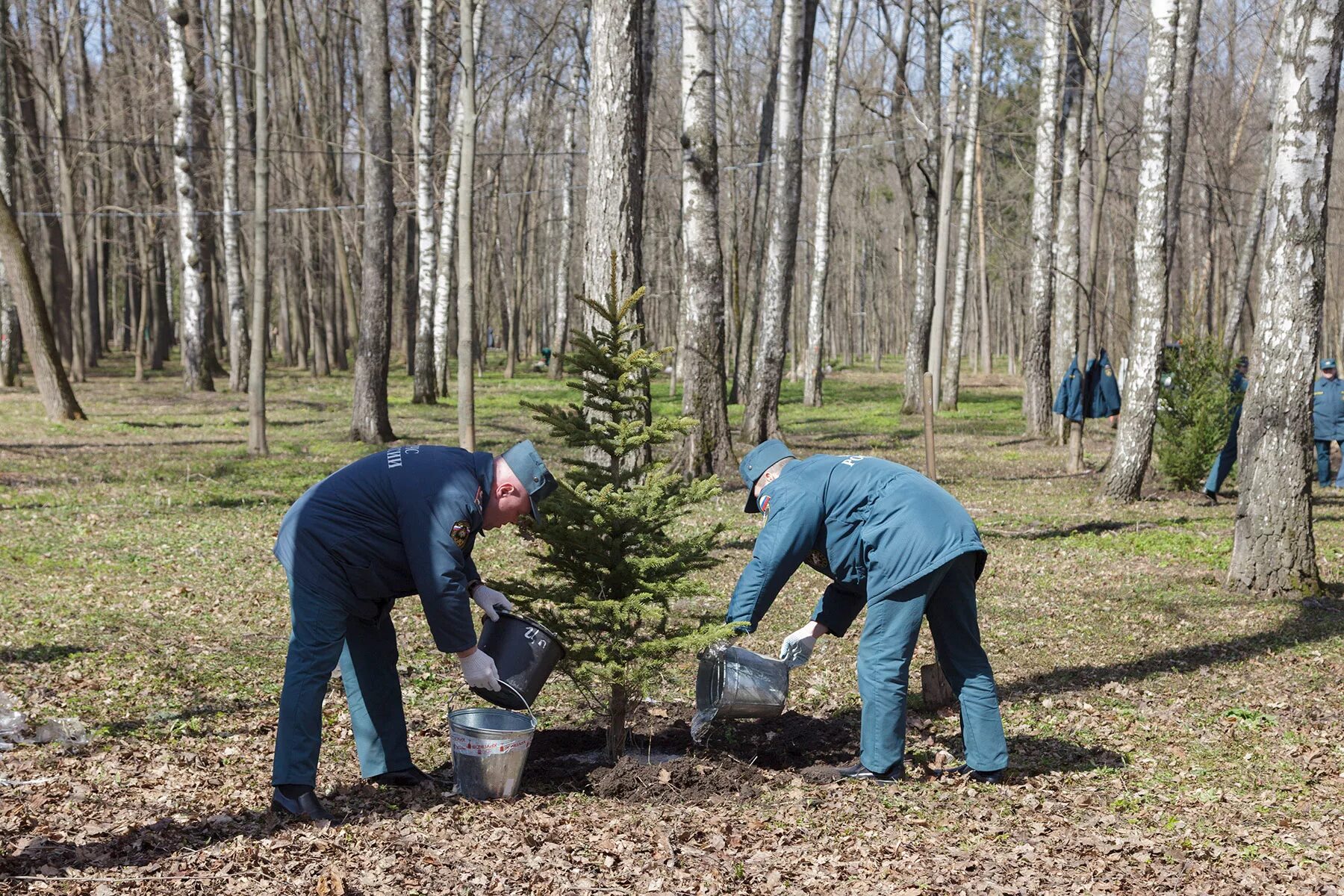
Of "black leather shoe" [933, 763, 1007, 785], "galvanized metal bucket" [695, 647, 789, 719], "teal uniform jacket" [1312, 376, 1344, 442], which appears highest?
"teal uniform jacket" [1312, 376, 1344, 442]

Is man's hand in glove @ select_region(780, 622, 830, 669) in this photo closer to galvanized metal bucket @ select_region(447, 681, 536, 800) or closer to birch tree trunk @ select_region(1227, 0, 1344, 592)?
galvanized metal bucket @ select_region(447, 681, 536, 800)

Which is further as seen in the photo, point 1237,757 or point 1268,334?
point 1268,334

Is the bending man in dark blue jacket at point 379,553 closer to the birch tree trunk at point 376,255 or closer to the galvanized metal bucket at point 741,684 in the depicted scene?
the galvanized metal bucket at point 741,684

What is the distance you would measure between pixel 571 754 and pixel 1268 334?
6762 mm

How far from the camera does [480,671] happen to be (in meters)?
4.86

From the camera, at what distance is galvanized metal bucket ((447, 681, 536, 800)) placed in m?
4.98

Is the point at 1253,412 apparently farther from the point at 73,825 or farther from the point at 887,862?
the point at 73,825

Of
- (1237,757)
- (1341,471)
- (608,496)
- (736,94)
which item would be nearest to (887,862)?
(608,496)

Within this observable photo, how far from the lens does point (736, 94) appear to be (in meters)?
37.6

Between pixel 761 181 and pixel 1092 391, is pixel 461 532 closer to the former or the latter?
pixel 1092 391

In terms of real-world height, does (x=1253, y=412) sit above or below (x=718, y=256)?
below

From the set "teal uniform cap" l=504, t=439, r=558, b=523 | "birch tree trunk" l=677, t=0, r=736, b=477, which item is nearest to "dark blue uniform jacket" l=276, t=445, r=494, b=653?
"teal uniform cap" l=504, t=439, r=558, b=523

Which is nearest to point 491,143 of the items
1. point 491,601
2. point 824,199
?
point 824,199

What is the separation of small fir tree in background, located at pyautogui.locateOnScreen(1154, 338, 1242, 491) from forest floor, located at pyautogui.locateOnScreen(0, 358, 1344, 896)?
8.85 feet
